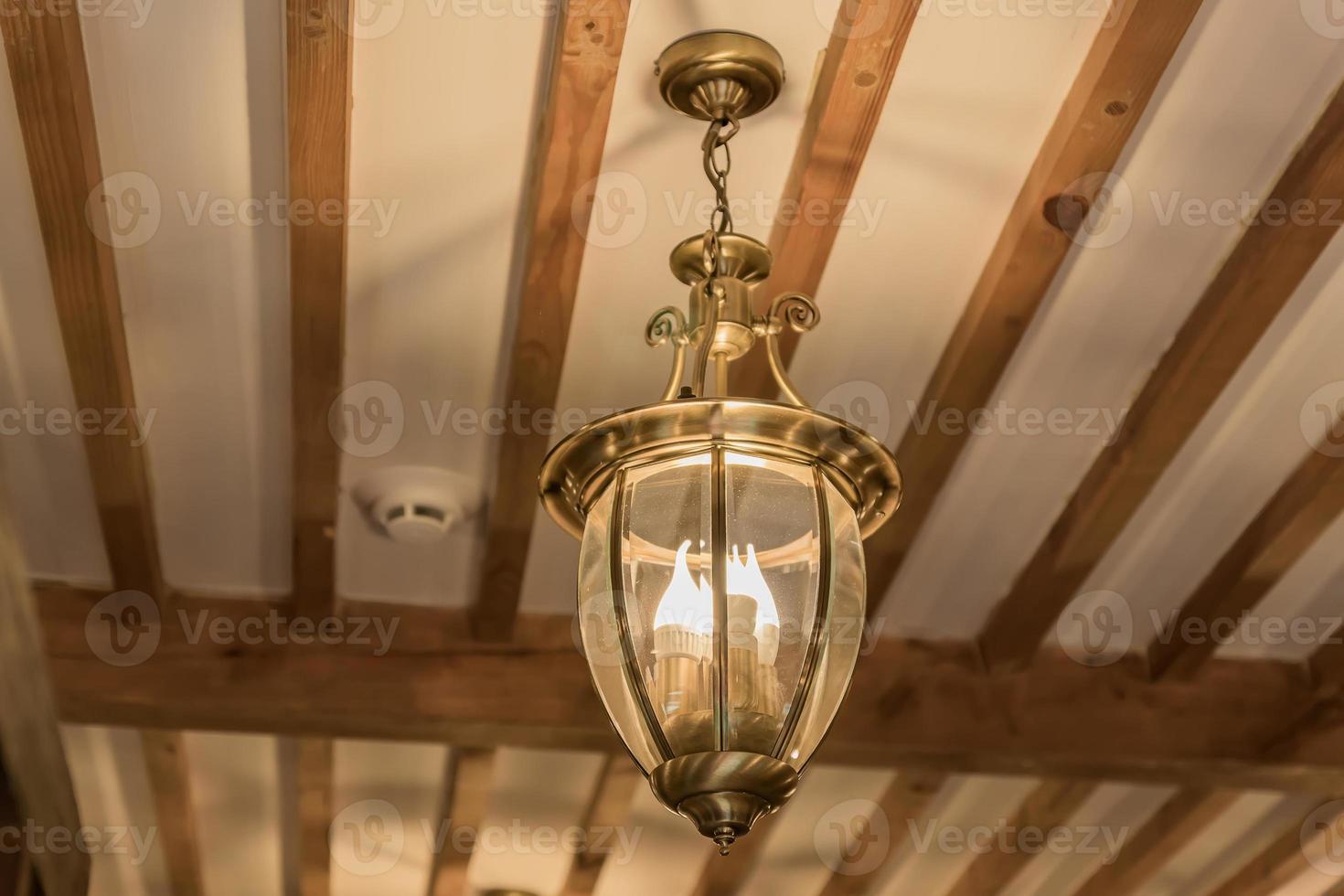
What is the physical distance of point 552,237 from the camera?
6.33 feet

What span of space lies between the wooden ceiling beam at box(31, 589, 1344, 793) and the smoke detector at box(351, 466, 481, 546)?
349 millimetres

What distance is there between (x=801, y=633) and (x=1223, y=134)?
979 mm

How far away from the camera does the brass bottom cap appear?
1.27m

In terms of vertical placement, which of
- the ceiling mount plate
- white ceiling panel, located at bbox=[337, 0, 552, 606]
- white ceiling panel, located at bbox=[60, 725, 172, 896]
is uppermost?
the ceiling mount plate

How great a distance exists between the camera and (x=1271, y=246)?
1924mm

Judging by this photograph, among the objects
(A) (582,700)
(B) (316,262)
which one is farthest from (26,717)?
(A) (582,700)

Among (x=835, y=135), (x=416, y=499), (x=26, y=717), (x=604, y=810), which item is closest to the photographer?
(x=26, y=717)

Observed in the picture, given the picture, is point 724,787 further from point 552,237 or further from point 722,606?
point 552,237

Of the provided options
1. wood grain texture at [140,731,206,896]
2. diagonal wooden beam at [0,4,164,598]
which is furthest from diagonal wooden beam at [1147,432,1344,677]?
wood grain texture at [140,731,206,896]

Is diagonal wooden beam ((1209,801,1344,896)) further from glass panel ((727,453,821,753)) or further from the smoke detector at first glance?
glass panel ((727,453,821,753))

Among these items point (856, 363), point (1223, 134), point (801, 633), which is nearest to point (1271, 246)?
point (1223, 134)

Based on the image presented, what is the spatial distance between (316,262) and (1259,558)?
1801 millimetres

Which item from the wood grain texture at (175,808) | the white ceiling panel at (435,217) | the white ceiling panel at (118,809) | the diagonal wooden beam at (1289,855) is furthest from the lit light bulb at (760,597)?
the diagonal wooden beam at (1289,855)

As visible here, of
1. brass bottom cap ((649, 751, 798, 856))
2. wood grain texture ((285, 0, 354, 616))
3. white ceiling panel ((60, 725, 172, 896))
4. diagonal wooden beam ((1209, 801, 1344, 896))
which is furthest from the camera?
diagonal wooden beam ((1209, 801, 1344, 896))
